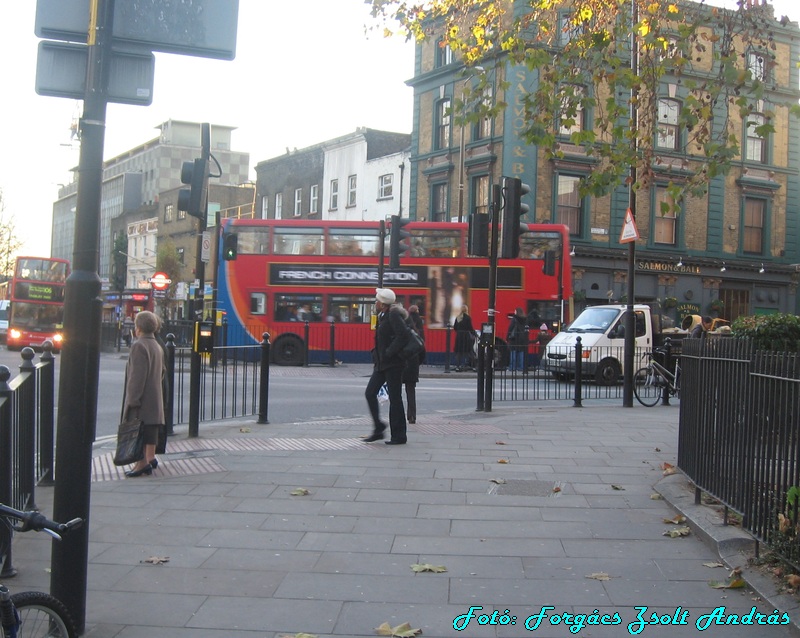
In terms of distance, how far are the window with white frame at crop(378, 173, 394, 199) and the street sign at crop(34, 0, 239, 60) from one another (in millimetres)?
35864

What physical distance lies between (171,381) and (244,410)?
238 centimetres

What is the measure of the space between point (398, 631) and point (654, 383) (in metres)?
12.8

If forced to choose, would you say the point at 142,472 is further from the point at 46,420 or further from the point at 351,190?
the point at 351,190

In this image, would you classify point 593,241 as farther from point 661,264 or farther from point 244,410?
point 244,410

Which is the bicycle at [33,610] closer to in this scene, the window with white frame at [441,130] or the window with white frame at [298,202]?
the window with white frame at [441,130]

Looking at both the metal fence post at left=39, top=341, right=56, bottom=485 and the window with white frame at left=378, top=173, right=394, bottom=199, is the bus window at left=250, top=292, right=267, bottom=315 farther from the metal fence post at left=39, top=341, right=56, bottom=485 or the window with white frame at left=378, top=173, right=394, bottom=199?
the metal fence post at left=39, top=341, right=56, bottom=485

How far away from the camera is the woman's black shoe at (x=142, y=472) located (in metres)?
7.85

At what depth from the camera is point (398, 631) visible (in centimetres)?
417

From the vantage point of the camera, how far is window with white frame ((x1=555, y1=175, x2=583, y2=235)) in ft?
108

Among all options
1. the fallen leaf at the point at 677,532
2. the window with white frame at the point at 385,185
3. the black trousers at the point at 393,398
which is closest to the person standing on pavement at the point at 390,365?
the black trousers at the point at 393,398

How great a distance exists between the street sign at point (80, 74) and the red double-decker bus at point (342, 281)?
823 inches

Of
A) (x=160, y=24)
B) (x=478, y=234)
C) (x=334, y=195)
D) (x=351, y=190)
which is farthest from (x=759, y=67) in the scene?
(x=334, y=195)

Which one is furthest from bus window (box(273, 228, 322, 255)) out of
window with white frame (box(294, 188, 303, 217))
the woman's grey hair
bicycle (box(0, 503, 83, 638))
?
bicycle (box(0, 503, 83, 638))

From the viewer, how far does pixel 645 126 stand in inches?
433
